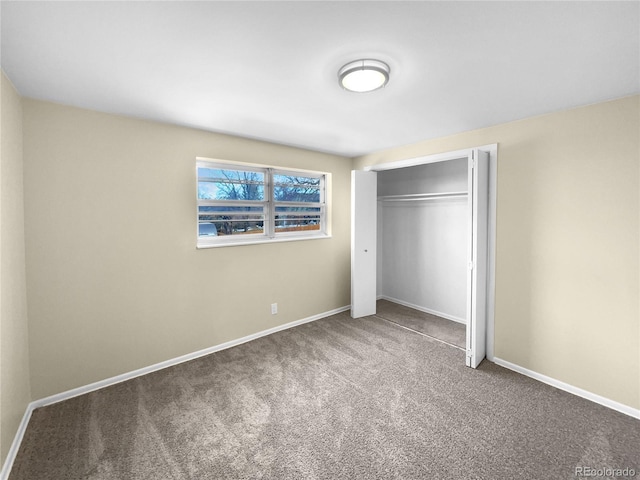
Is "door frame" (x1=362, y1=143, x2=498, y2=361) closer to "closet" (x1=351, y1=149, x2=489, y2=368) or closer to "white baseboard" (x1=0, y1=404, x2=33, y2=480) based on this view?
"closet" (x1=351, y1=149, x2=489, y2=368)

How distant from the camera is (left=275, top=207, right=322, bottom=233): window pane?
3.79 meters

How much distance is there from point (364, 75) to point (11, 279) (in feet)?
8.33

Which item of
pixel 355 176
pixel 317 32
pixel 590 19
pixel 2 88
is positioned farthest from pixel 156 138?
pixel 590 19

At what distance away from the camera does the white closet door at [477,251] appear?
107 inches

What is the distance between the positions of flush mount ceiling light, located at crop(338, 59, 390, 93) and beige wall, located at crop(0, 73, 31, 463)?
202 centimetres

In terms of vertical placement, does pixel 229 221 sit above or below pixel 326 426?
above

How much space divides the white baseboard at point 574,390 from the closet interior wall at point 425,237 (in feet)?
3.80

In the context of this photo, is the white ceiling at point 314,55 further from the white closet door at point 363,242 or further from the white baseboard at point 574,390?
the white baseboard at point 574,390

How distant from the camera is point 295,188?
392cm

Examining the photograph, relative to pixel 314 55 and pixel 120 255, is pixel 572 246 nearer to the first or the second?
pixel 314 55

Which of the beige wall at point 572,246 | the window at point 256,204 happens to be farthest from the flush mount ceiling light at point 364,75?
the window at point 256,204

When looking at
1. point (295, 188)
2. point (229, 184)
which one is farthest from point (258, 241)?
point (295, 188)

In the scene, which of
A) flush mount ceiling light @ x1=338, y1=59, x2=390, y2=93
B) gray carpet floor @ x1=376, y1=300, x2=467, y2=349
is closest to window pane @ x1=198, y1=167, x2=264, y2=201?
flush mount ceiling light @ x1=338, y1=59, x2=390, y2=93

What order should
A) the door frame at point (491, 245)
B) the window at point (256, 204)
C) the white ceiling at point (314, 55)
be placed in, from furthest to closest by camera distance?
the window at point (256, 204) < the door frame at point (491, 245) < the white ceiling at point (314, 55)
